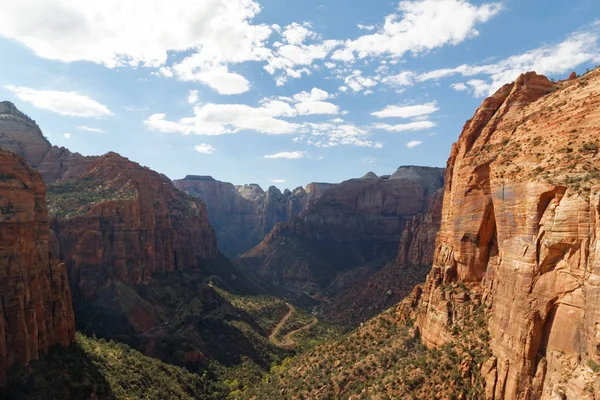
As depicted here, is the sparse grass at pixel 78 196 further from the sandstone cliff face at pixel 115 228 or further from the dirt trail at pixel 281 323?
the dirt trail at pixel 281 323

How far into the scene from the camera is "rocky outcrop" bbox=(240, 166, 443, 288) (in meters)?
173

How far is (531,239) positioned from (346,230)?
6307 inches

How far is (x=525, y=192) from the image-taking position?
98.3ft

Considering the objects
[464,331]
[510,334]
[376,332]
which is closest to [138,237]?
[376,332]

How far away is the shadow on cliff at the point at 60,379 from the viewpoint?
40312 mm

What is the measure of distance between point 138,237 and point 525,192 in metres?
80.1

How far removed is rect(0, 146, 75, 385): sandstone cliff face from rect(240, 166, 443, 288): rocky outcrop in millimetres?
121712

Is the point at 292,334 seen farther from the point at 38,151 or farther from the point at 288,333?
the point at 38,151

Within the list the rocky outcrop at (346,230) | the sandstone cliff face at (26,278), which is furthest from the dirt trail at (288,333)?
the rocky outcrop at (346,230)

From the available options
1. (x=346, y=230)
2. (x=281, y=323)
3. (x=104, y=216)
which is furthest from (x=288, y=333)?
(x=346, y=230)

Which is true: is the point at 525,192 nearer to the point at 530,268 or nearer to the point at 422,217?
the point at 530,268

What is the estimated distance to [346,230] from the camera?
618ft

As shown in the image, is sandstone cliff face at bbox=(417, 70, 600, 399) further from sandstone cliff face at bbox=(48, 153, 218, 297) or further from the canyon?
sandstone cliff face at bbox=(48, 153, 218, 297)

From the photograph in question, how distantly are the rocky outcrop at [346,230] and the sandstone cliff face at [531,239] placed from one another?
123510 mm
